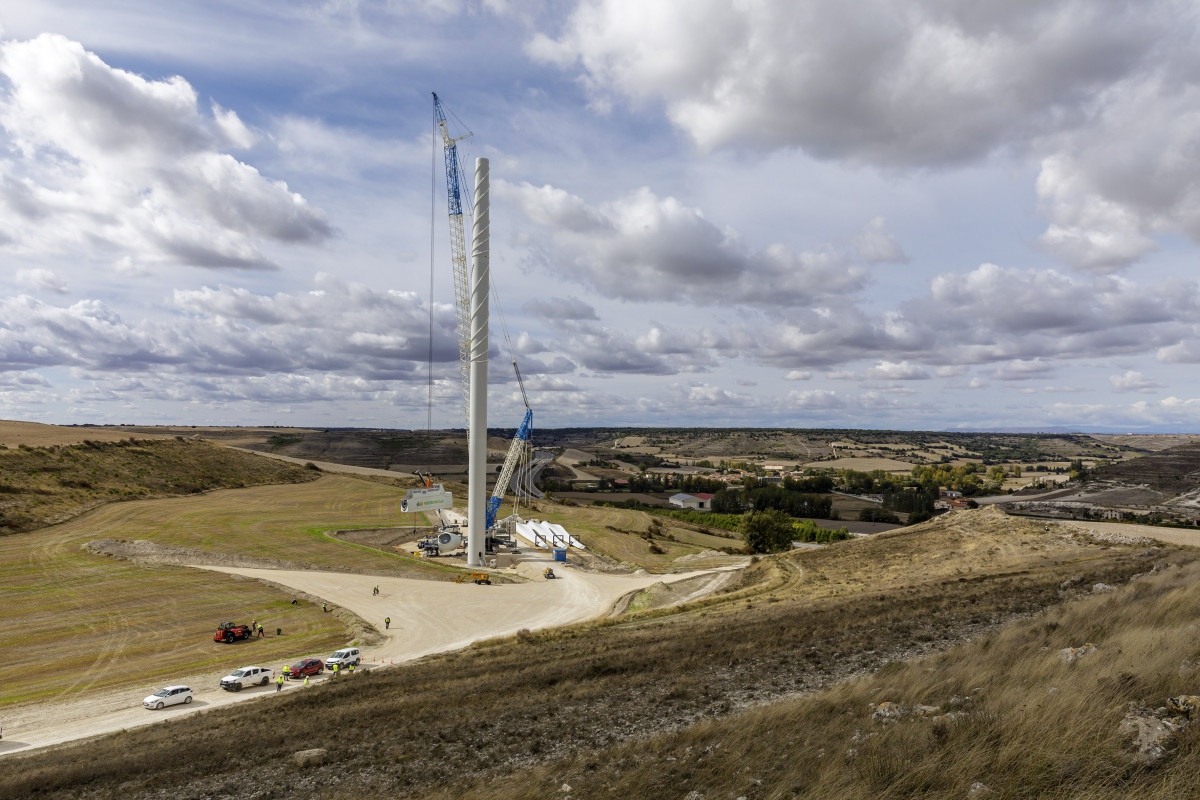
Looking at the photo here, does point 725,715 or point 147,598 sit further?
point 147,598

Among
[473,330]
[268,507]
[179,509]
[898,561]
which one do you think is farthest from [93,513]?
[898,561]

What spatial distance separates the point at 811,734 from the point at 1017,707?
3254 millimetres

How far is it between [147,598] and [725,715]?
54.3m

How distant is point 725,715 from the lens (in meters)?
13.4

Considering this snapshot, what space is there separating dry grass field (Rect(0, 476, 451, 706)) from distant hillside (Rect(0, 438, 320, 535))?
12.0 feet

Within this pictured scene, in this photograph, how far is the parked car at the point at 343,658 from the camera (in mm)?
35438

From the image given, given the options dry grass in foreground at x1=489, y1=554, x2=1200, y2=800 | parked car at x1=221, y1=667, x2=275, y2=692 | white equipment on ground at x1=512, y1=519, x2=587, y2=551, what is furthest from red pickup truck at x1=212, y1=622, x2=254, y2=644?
white equipment on ground at x1=512, y1=519, x2=587, y2=551

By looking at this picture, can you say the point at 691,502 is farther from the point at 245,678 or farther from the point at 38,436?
the point at 38,436

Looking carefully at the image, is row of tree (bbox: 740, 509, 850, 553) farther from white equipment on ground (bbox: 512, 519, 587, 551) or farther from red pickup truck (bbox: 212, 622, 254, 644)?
red pickup truck (bbox: 212, 622, 254, 644)

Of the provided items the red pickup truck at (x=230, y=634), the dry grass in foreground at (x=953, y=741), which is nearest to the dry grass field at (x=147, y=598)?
the red pickup truck at (x=230, y=634)

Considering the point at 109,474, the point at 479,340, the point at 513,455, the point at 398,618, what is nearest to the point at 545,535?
the point at 513,455

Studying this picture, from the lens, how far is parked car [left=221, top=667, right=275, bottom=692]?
32.4 meters

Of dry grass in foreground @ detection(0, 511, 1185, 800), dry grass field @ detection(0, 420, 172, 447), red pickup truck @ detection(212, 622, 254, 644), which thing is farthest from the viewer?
dry grass field @ detection(0, 420, 172, 447)

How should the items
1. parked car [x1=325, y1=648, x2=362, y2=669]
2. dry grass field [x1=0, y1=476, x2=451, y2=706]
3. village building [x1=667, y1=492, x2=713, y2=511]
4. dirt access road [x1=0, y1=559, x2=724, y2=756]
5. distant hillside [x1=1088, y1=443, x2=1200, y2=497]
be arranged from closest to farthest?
dirt access road [x1=0, y1=559, x2=724, y2=756], parked car [x1=325, y1=648, x2=362, y2=669], dry grass field [x1=0, y1=476, x2=451, y2=706], distant hillside [x1=1088, y1=443, x2=1200, y2=497], village building [x1=667, y1=492, x2=713, y2=511]
